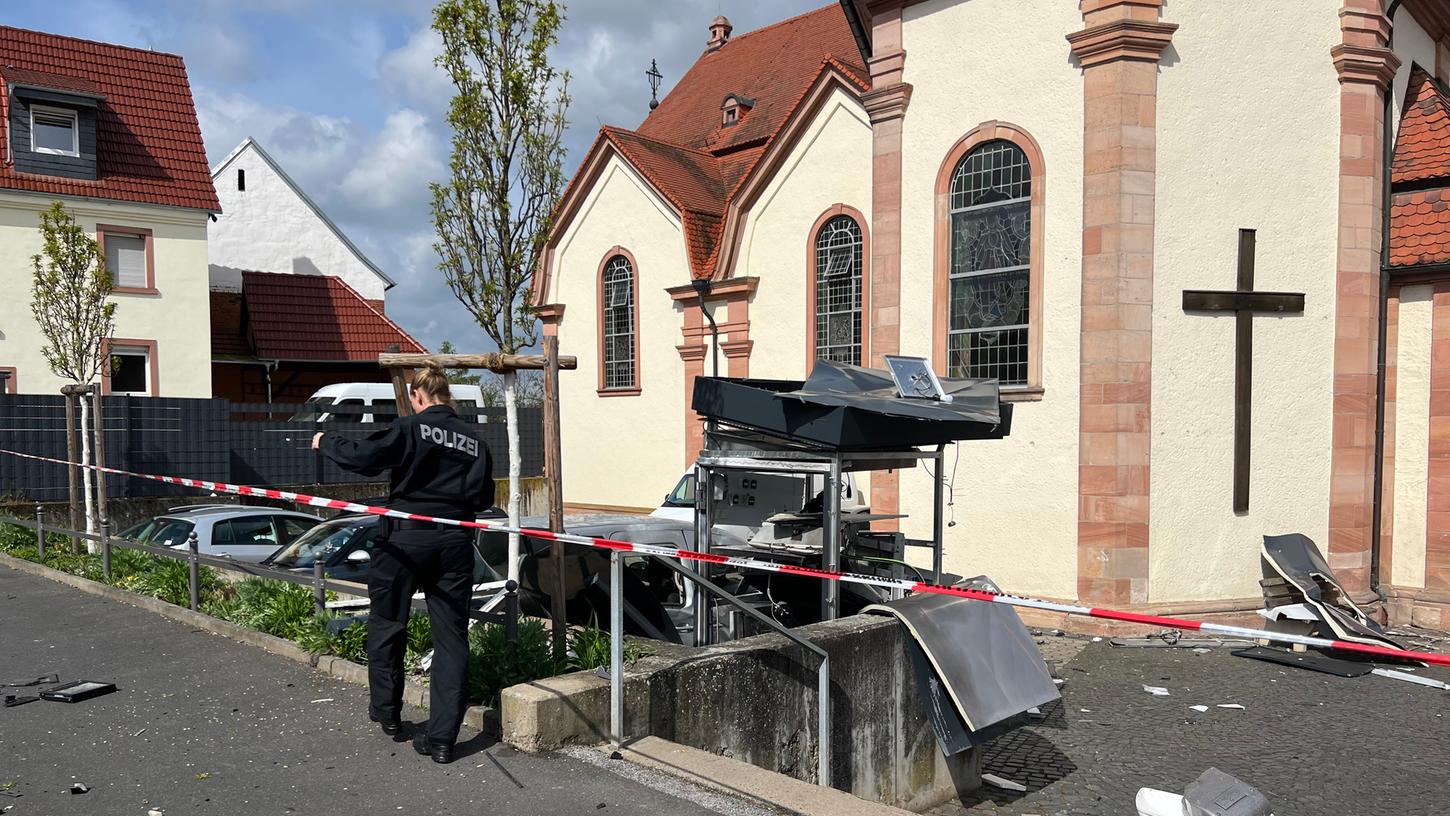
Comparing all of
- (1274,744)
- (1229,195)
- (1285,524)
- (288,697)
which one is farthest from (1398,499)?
(288,697)

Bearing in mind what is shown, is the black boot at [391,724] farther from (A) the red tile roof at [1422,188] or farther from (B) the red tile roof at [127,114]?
(B) the red tile roof at [127,114]

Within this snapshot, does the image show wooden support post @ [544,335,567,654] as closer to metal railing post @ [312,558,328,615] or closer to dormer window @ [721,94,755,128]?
metal railing post @ [312,558,328,615]

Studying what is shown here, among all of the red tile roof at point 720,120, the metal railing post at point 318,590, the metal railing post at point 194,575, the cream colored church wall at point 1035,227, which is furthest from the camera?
the red tile roof at point 720,120

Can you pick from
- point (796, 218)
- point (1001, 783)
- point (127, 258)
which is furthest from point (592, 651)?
point (127, 258)

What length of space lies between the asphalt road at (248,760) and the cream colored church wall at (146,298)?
17855 millimetres

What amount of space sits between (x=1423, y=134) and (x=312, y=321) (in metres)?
25.9

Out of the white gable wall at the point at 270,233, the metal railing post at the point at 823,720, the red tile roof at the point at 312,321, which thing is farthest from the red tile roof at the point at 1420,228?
the white gable wall at the point at 270,233

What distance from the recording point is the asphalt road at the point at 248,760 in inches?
169

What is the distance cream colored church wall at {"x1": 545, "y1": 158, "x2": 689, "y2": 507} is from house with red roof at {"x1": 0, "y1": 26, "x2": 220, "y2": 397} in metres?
9.53

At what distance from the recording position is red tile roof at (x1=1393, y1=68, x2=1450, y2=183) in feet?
40.5

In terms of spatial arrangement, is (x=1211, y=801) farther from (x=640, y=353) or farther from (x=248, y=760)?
(x=640, y=353)

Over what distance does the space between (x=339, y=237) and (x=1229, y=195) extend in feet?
99.8

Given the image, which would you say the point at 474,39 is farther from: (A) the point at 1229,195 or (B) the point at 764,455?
(A) the point at 1229,195

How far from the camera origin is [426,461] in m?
5.01
